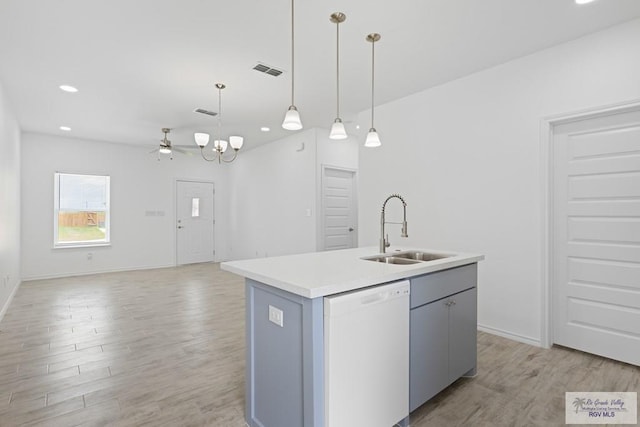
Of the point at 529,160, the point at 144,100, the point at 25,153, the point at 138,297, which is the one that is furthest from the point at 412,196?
the point at 25,153

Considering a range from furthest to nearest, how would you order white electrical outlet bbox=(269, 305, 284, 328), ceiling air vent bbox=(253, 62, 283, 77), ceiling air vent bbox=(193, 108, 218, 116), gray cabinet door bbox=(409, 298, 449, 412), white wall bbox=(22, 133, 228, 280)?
white wall bbox=(22, 133, 228, 280), ceiling air vent bbox=(193, 108, 218, 116), ceiling air vent bbox=(253, 62, 283, 77), gray cabinet door bbox=(409, 298, 449, 412), white electrical outlet bbox=(269, 305, 284, 328)

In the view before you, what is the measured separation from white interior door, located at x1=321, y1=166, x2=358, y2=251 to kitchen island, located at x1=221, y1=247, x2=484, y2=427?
343 centimetres

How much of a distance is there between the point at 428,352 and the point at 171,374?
6.18 feet

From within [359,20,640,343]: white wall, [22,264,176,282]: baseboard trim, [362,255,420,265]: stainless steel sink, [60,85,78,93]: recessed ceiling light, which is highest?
[60,85,78,93]: recessed ceiling light

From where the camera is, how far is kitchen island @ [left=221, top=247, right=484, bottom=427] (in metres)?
1.42

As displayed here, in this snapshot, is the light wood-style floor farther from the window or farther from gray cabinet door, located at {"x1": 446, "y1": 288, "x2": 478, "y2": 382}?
the window

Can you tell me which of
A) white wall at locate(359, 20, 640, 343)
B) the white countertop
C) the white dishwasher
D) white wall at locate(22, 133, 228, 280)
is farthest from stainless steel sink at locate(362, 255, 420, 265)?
white wall at locate(22, 133, 228, 280)

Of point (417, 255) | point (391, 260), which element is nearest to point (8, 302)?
point (391, 260)

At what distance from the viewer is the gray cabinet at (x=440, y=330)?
6.10 feet

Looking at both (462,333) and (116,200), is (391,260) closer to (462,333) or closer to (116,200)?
(462,333)

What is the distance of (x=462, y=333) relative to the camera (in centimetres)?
221

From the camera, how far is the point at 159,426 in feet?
6.05

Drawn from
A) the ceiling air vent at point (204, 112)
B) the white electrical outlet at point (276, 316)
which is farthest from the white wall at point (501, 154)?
the ceiling air vent at point (204, 112)

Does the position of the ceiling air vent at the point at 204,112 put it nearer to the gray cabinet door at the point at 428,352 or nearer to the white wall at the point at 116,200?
the white wall at the point at 116,200
